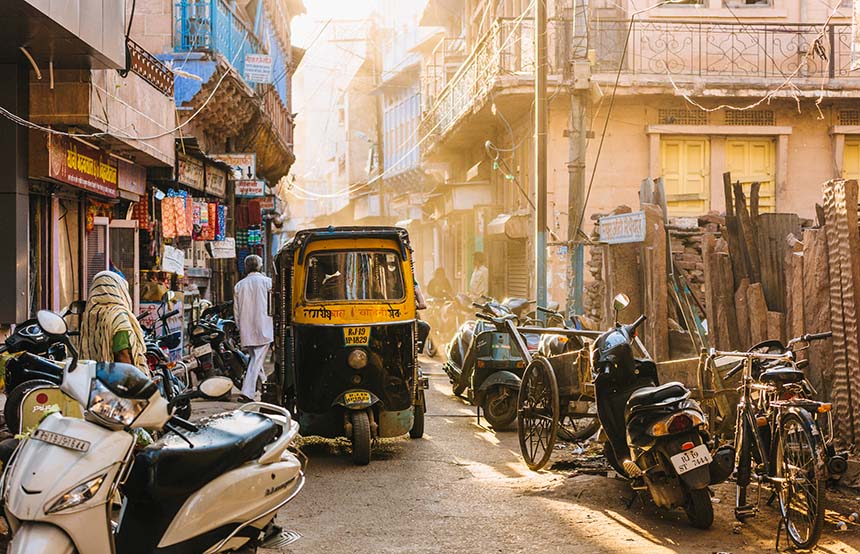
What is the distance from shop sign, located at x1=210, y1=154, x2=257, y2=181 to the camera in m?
21.8

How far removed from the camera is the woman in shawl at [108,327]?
6449mm

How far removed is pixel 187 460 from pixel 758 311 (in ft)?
19.9

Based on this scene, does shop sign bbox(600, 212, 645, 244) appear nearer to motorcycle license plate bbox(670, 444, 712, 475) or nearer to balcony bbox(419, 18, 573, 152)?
motorcycle license plate bbox(670, 444, 712, 475)

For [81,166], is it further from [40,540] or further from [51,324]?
[40,540]

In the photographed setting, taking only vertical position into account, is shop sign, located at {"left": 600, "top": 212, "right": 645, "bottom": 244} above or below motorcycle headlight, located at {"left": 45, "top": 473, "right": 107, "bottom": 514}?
above

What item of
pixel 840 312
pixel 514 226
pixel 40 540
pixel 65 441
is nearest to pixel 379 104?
pixel 514 226

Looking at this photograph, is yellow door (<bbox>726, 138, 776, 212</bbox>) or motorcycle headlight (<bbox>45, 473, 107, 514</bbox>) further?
yellow door (<bbox>726, 138, 776, 212</bbox>)

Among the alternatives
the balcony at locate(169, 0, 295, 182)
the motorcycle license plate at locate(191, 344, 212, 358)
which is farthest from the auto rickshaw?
the balcony at locate(169, 0, 295, 182)

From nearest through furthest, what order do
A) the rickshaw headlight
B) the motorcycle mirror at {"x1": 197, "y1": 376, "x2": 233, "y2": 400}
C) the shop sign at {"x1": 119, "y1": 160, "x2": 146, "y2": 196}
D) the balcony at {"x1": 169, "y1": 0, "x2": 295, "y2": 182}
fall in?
1. the motorcycle mirror at {"x1": 197, "y1": 376, "x2": 233, "y2": 400}
2. the rickshaw headlight
3. the shop sign at {"x1": 119, "y1": 160, "x2": 146, "y2": 196}
4. the balcony at {"x1": 169, "y1": 0, "x2": 295, "y2": 182}

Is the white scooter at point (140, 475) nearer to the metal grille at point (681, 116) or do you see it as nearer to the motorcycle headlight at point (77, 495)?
the motorcycle headlight at point (77, 495)

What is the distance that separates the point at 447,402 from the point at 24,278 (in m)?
6.46

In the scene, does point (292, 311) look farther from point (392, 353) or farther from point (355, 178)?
point (355, 178)

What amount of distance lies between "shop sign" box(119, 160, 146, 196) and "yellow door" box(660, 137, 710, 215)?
35.1ft

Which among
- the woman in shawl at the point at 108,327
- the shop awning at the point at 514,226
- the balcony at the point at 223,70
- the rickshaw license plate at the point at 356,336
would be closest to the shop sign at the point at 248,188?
the balcony at the point at 223,70
